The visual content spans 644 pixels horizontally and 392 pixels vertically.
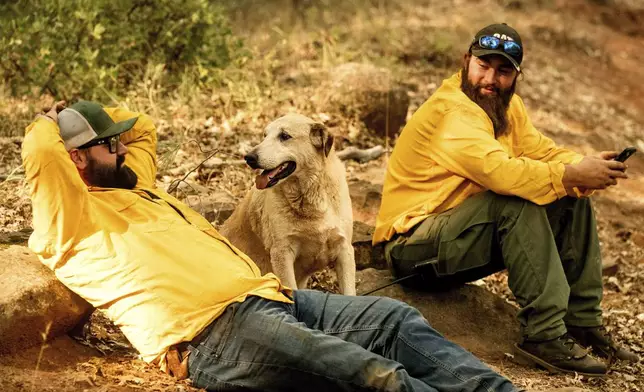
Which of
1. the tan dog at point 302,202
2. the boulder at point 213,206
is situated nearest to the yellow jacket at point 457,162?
the tan dog at point 302,202

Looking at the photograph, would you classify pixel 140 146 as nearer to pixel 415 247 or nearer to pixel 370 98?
pixel 415 247

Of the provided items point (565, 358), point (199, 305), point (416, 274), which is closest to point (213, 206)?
point (416, 274)

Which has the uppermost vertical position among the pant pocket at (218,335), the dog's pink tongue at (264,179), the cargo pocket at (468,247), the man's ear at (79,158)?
the man's ear at (79,158)

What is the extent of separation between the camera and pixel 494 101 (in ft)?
16.7

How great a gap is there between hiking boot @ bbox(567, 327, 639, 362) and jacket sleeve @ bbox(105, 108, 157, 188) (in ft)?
8.53

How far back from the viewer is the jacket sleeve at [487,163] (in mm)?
4633

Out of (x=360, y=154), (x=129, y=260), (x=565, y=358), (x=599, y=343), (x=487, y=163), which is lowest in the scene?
(x=599, y=343)

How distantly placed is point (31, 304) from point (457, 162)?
2.41 meters

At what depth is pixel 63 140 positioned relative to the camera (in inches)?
150

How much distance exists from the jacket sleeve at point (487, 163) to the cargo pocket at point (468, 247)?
0.23m

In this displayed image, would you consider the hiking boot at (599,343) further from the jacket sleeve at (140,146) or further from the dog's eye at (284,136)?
the jacket sleeve at (140,146)

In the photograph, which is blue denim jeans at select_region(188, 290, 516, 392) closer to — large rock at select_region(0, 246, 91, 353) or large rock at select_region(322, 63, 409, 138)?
large rock at select_region(0, 246, 91, 353)

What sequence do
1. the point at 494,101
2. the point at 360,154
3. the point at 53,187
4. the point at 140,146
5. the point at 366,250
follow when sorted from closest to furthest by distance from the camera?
the point at 53,187
the point at 140,146
the point at 494,101
the point at 366,250
the point at 360,154

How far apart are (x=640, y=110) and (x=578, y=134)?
2.72 m
